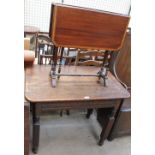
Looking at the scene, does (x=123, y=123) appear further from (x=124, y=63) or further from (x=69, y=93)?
(x=69, y=93)

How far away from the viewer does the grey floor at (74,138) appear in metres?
1.72

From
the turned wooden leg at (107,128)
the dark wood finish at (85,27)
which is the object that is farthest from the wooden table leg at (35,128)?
the turned wooden leg at (107,128)

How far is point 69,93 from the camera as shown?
4.38ft

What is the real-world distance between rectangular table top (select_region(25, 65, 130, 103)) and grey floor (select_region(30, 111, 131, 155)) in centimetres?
67

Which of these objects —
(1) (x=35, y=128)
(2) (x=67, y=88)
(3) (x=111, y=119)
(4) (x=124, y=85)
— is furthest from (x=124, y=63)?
(1) (x=35, y=128)

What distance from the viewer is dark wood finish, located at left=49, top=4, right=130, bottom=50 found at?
113 cm

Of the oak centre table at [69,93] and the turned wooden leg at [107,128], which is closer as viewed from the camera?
the oak centre table at [69,93]

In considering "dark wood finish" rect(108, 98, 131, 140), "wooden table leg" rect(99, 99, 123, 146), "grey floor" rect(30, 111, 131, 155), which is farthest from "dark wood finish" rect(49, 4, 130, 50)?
"grey floor" rect(30, 111, 131, 155)

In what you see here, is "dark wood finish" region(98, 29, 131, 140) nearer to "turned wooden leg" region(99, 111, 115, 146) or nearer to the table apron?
"turned wooden leg" region(99, 111, 115, 146)

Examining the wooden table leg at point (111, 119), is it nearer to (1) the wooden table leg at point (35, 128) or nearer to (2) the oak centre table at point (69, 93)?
(2) the oak centre table at point (69, 93)

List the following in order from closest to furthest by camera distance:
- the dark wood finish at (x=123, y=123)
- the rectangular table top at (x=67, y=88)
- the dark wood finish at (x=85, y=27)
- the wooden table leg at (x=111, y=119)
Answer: the dark wood finish at (x=85, y=27)
the rectangular table top at (x=67, y=88)
the wooden table leg at (x=111, y=119)
the dark wood finish at (x=123, y=123)

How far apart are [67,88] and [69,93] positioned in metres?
0.07
